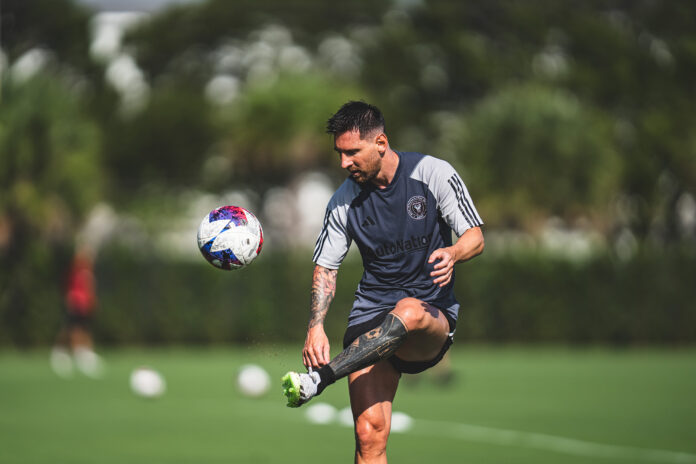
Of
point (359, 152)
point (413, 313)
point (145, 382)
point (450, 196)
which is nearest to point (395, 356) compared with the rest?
point (413, 313)

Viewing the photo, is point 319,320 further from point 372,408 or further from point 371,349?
point 372,408

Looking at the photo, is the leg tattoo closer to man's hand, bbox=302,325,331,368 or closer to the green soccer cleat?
man's hand, bbox=302,325,331,368

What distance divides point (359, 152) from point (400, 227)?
700 mm

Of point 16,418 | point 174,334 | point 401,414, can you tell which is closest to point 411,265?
point 401,414

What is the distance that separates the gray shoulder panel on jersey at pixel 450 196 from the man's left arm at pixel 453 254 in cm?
10

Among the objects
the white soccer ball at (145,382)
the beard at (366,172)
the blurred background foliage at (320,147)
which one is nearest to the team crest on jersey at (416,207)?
the beard at (366,172)

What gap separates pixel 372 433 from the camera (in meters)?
7.50

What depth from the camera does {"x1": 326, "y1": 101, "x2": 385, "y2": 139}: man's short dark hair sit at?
730 centimetres

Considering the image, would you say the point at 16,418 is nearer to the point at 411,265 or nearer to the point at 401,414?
the point at 401,414

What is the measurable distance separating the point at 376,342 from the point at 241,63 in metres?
57.6

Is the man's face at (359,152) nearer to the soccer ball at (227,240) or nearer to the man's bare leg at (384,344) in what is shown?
the man's bare leg at (384,344)

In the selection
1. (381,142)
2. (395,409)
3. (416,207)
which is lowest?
(416,207)

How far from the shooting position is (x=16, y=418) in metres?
15.1

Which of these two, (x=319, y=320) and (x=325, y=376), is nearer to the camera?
(x=325, y=376)
